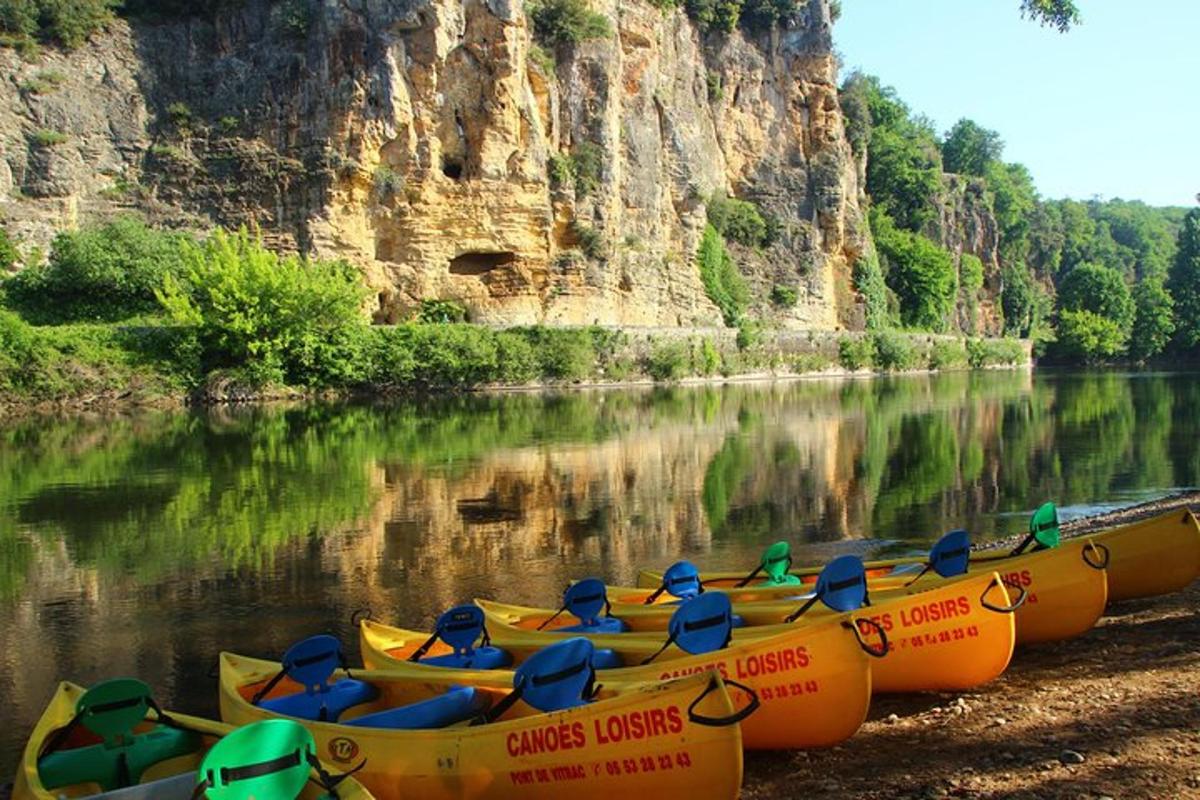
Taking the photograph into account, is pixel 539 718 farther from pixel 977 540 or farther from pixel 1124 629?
pixel 977 540

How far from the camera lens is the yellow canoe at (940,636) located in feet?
20.8

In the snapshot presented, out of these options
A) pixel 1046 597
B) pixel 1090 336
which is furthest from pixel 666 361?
pixel 1090 336

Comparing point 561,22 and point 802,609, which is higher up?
point 561,22

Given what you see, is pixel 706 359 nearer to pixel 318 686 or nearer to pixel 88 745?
pixel 318 686

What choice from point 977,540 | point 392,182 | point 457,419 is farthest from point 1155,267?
point 977,540

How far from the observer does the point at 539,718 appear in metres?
4.79

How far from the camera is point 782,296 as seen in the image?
63.0 metres

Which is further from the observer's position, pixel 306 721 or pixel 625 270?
pixel 625 270

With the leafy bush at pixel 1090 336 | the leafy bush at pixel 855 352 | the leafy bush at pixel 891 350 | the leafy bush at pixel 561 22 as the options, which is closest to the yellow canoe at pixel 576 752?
the leafy bush at pixel 561 22

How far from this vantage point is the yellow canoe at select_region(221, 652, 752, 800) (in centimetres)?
459

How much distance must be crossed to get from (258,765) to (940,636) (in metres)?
4.24

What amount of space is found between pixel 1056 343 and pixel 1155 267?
38057 mm

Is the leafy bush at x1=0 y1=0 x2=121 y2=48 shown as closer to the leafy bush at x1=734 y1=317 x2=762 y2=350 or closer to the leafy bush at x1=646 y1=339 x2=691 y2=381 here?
the leafy bush at x1=646 y1=339 x2=691 y2=381

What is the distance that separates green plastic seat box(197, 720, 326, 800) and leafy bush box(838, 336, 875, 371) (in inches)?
2447
